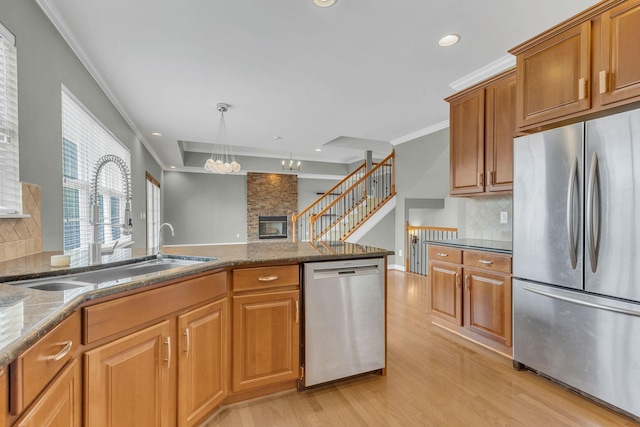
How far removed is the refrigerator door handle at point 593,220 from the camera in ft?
5.98

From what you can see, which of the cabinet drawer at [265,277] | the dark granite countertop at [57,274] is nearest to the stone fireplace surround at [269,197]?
the dark granite countertop at [57,274]

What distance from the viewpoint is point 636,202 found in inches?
65.9

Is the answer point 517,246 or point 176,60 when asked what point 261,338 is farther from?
point 176,60

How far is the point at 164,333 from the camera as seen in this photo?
1405 mm

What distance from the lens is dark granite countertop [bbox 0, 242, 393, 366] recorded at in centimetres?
73

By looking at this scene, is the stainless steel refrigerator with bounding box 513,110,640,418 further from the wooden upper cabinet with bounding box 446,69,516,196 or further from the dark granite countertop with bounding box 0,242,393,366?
the dark granite countertop with bounding box 0,242,393,366

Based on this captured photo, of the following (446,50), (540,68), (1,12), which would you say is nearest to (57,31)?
(1,12)

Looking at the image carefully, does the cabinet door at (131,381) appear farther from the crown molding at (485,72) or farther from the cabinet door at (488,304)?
the crown molding at (485,72)

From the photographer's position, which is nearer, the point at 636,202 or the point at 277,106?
the point at 636,202

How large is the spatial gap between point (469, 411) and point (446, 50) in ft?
9.09

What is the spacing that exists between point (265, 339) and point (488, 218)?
2.75 m

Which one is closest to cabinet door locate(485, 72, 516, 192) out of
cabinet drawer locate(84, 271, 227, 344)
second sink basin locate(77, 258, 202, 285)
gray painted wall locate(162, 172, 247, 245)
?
cabinet drawer locate(84, 271, 227, 344)

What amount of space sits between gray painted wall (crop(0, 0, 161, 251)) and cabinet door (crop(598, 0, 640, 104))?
11.5ft

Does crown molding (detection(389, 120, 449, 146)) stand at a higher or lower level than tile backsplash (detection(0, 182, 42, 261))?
higher
